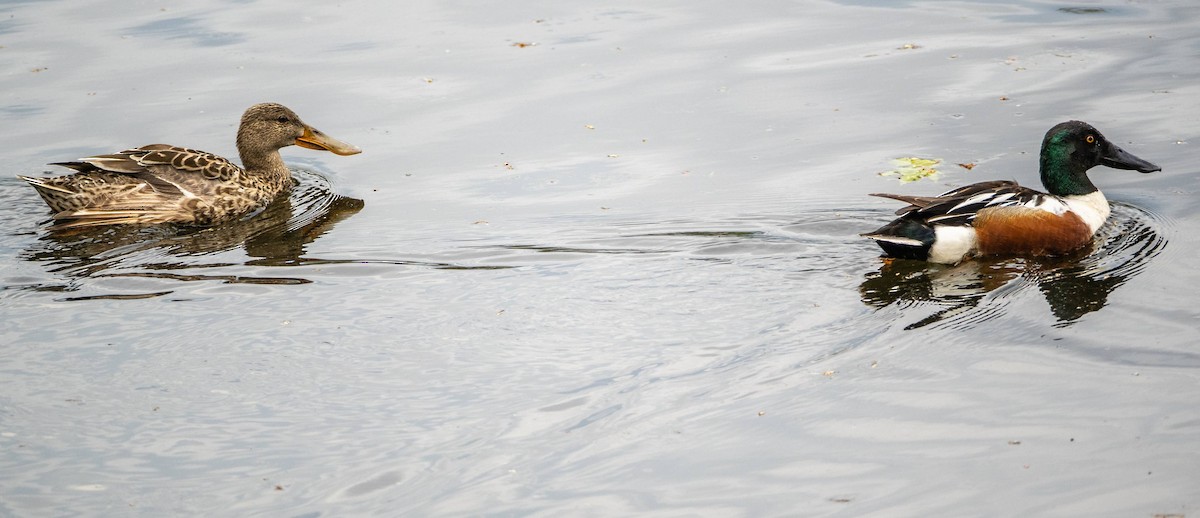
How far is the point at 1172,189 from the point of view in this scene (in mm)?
8750

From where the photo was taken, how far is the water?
17.0ft

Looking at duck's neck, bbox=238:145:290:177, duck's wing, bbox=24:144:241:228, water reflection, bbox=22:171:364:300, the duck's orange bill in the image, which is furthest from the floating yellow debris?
duck's wing, bbox=24:144:241:228

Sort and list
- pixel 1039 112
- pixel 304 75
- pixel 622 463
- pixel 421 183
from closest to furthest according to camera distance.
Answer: pixel 622 463 < pixel 421 183 < pixel 1039 112 < pixel 304 75

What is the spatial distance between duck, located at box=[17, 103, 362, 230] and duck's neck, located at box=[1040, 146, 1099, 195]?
556cm

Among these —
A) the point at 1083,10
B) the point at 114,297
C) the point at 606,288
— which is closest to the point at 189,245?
the point at 114,297

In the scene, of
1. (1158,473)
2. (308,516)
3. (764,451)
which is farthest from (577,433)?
(1158,473)

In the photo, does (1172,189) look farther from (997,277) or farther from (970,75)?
(970,75)

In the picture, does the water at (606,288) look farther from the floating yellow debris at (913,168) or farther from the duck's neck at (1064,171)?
the duck's neck at (1064,171)

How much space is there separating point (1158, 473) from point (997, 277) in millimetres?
2698

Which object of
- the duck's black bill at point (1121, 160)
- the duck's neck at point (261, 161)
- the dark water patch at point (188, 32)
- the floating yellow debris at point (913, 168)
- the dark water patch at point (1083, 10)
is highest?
the dark water patch at point (188, 32)

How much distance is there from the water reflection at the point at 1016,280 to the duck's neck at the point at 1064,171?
1.21 feet

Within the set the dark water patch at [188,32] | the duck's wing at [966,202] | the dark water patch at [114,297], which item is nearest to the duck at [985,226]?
the duck's wing at [966,202]

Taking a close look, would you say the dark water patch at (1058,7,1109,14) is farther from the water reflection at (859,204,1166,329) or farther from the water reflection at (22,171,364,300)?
the water reflection at (22,171,364,300)

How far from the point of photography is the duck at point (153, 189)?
8.95 metres
